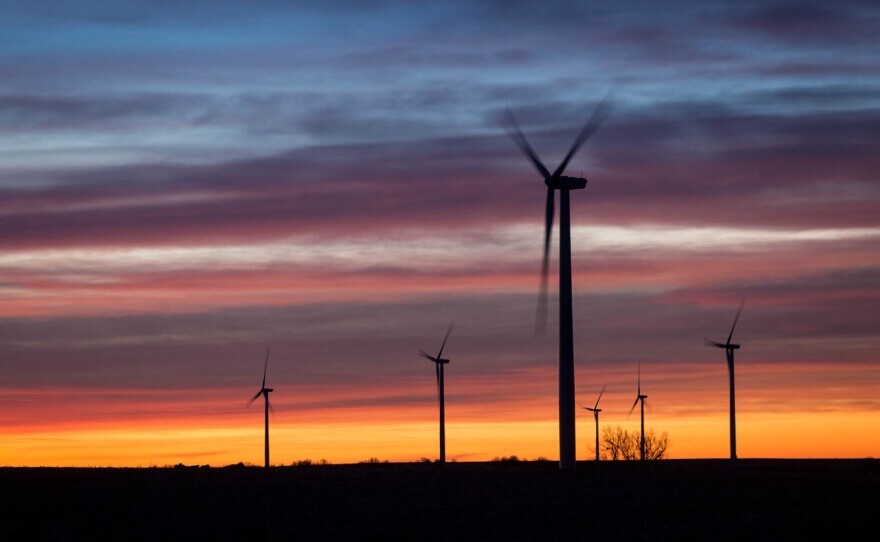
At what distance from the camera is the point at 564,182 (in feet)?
301

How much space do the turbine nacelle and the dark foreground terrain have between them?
17557 mm

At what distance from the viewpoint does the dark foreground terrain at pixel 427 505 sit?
5522 cm

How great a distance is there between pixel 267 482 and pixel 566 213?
2565 centimetres

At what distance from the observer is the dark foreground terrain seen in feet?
181

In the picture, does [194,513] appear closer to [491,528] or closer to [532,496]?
[491,528]

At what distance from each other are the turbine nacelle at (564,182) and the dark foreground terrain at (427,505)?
17.6 meters

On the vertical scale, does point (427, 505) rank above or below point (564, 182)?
below

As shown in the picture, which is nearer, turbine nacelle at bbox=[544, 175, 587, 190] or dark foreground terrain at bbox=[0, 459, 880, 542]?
dark foreground terrain at bbox=[0, 459, 880, 542]

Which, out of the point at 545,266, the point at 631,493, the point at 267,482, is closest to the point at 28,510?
the point at 267,482

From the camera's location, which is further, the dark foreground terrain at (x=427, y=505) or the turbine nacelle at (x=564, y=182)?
the turbine nacelle at (x=564, y=182)

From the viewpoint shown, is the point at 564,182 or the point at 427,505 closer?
the point at 427,505

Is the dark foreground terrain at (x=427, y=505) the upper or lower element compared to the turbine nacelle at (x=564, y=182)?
lower

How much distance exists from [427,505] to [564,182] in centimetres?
3185

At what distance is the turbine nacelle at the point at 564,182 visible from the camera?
9162cm
